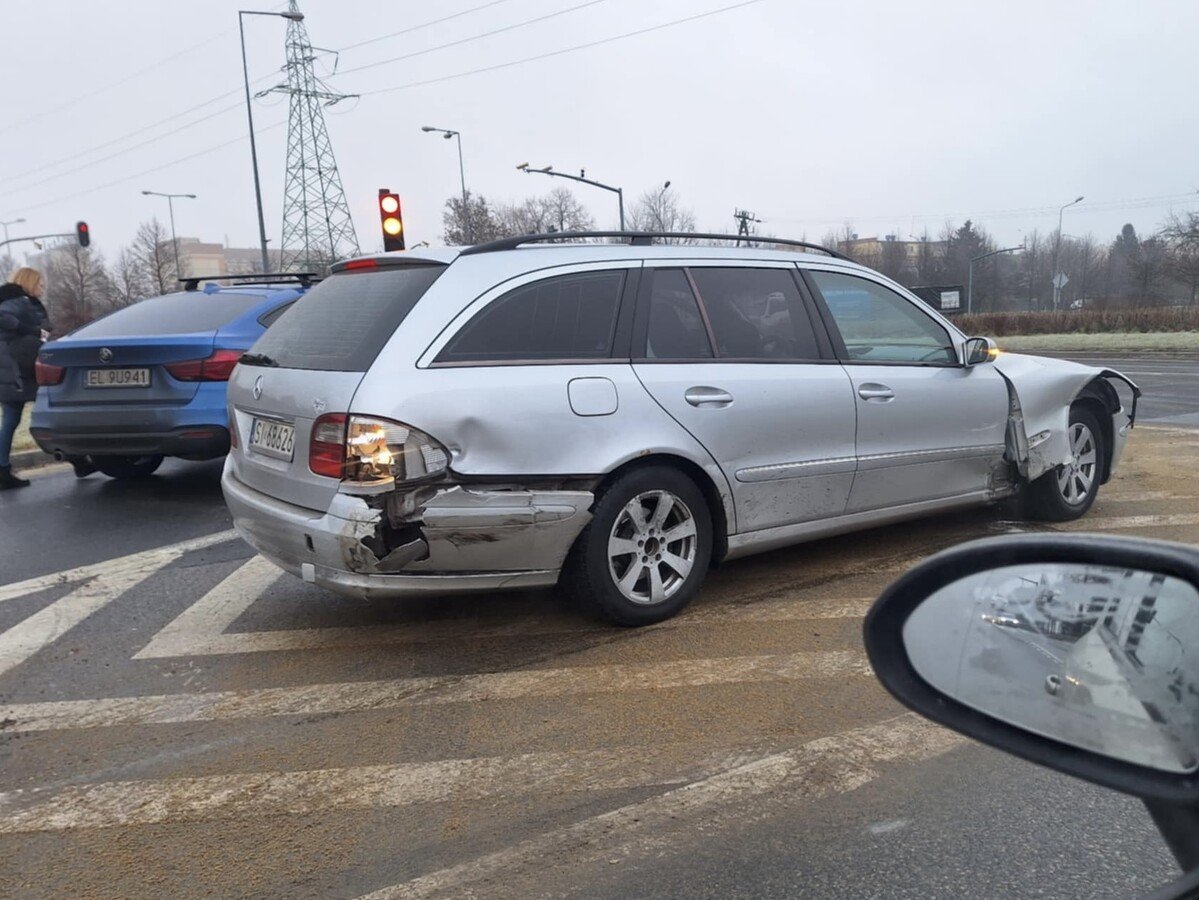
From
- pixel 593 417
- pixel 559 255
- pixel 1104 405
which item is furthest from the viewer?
pixel 1104 405

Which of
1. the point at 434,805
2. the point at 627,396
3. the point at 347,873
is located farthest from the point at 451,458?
the point at 347,873

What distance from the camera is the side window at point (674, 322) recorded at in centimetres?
425

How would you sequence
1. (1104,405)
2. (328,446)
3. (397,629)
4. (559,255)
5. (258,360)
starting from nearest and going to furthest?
(328,446), (559,255), (397,629), (258,360), (1104,405)

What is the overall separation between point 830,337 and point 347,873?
345cm

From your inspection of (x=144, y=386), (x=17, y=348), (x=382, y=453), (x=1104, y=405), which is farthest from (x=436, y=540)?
(x=17, y=348)

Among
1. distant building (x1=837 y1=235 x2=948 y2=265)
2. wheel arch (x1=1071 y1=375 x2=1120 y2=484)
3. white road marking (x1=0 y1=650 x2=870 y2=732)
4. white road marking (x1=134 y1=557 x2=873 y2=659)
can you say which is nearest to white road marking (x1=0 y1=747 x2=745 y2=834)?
Result: white road marking (x1=0 y1=650 x2=870 y2=732)

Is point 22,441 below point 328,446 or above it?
below

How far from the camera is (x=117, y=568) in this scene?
215 inches

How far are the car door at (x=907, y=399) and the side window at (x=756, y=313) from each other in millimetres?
201

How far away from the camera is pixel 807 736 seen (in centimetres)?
321

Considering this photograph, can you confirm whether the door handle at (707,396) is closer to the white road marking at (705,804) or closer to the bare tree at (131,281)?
the white road marking at (705,804)

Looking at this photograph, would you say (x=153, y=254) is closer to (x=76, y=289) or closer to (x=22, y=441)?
(x=76, y=289)

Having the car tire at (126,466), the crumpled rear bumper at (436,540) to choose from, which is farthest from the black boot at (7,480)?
the crumpled rear bumper at (436,540)

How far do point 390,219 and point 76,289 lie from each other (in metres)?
54.8
